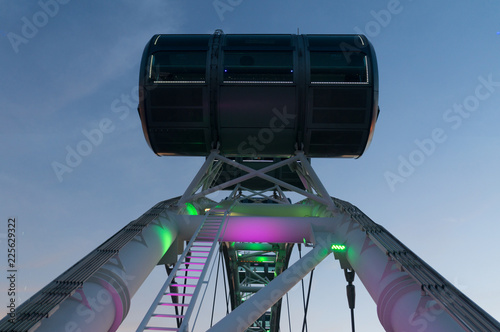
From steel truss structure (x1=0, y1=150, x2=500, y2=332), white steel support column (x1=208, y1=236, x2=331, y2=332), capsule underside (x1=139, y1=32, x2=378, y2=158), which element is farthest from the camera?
capsule underside (x1=139, y1=32, x2=378, y2=158)

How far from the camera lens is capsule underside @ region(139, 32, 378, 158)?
1252cm

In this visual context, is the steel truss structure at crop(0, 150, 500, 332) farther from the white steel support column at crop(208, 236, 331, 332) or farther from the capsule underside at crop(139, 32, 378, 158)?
the capsule underside at crop(139, 32, 378, 158)

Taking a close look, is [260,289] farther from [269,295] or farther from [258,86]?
[258,86]

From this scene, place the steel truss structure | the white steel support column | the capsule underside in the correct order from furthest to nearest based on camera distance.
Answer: the capsule underside
the white steel support column
the steel truss structure

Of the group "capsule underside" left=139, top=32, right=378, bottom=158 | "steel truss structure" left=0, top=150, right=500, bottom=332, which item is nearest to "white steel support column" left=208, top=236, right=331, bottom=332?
"steel truss structure" left=0, top=150, right=500, bottom=332

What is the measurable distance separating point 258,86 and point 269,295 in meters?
7.99

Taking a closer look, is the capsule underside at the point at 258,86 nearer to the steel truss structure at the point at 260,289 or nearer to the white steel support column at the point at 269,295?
the steel truss structure at the point at 260,289

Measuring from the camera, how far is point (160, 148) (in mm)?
14484

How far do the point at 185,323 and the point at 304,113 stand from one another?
9.36 meters

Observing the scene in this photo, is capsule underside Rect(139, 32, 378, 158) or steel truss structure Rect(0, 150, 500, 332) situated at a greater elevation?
capsule underside Rect(139, 32, 378, 158)

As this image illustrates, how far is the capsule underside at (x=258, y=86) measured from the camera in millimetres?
12516

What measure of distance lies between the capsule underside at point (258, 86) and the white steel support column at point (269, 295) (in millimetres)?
5531

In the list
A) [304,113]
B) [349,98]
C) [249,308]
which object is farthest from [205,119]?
[249,308]

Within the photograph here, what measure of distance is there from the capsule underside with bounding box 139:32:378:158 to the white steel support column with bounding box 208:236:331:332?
18.1ft
